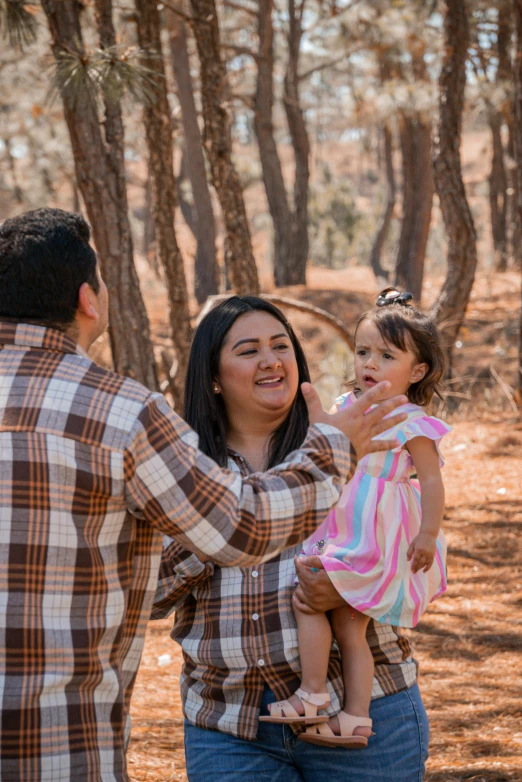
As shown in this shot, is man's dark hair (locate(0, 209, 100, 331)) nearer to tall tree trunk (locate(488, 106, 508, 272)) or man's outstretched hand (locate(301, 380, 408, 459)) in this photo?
man's outstretched hand (locate(301, 380, 408, 459))

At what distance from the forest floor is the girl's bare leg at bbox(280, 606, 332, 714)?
1.31 meters

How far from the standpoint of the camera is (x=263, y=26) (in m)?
16.0

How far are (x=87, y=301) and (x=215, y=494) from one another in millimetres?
429

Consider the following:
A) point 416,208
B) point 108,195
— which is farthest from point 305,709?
point 416,208

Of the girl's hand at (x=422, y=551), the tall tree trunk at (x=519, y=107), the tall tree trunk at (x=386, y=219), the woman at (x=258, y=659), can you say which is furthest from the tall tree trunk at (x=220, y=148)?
the tall tree trunk at (x=386, y=219)

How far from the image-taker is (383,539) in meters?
2.41

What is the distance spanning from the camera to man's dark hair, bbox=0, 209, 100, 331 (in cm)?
168

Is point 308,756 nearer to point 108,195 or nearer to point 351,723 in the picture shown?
point 351,723

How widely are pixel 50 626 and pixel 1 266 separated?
639 millimetres

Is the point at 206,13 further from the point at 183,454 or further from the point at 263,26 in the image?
the point at 263,26

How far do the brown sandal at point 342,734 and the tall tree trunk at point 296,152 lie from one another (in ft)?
54.1

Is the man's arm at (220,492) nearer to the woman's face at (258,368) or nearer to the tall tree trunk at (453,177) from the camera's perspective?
the woman's face at (258,368)

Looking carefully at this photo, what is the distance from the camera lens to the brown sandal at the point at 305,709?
2.09m

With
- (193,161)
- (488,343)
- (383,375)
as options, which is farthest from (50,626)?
(193,161)
